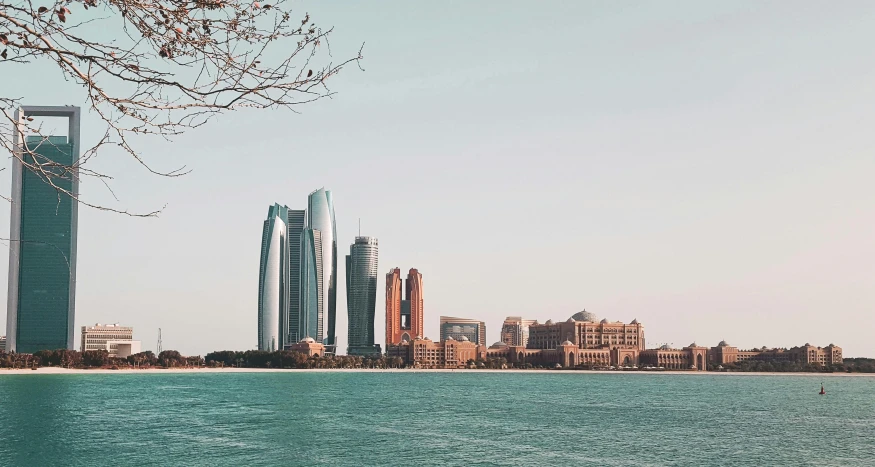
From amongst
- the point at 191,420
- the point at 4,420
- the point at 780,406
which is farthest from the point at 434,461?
the point at 780,406

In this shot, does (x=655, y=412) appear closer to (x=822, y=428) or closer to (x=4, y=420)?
(x=822, y=428)

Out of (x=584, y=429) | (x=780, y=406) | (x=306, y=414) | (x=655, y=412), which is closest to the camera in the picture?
(x=584, y=429)

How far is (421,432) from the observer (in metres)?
79.6

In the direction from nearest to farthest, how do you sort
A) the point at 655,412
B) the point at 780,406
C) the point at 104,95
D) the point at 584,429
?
the point at 104,95
the point at 584,429
the point at 655,412
the point at 780,406

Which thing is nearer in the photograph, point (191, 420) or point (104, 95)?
point (104, 95)

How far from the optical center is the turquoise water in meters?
62.6

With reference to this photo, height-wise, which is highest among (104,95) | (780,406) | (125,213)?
(104,95)

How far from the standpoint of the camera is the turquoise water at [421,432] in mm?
62594

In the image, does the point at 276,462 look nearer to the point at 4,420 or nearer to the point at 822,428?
the point at 4,420

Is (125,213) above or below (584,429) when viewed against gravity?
above

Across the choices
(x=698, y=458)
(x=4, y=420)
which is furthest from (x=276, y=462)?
(x=4, y=420)

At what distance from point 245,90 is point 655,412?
353ft

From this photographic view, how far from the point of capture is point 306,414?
101000 mm

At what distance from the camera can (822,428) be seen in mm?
91562
